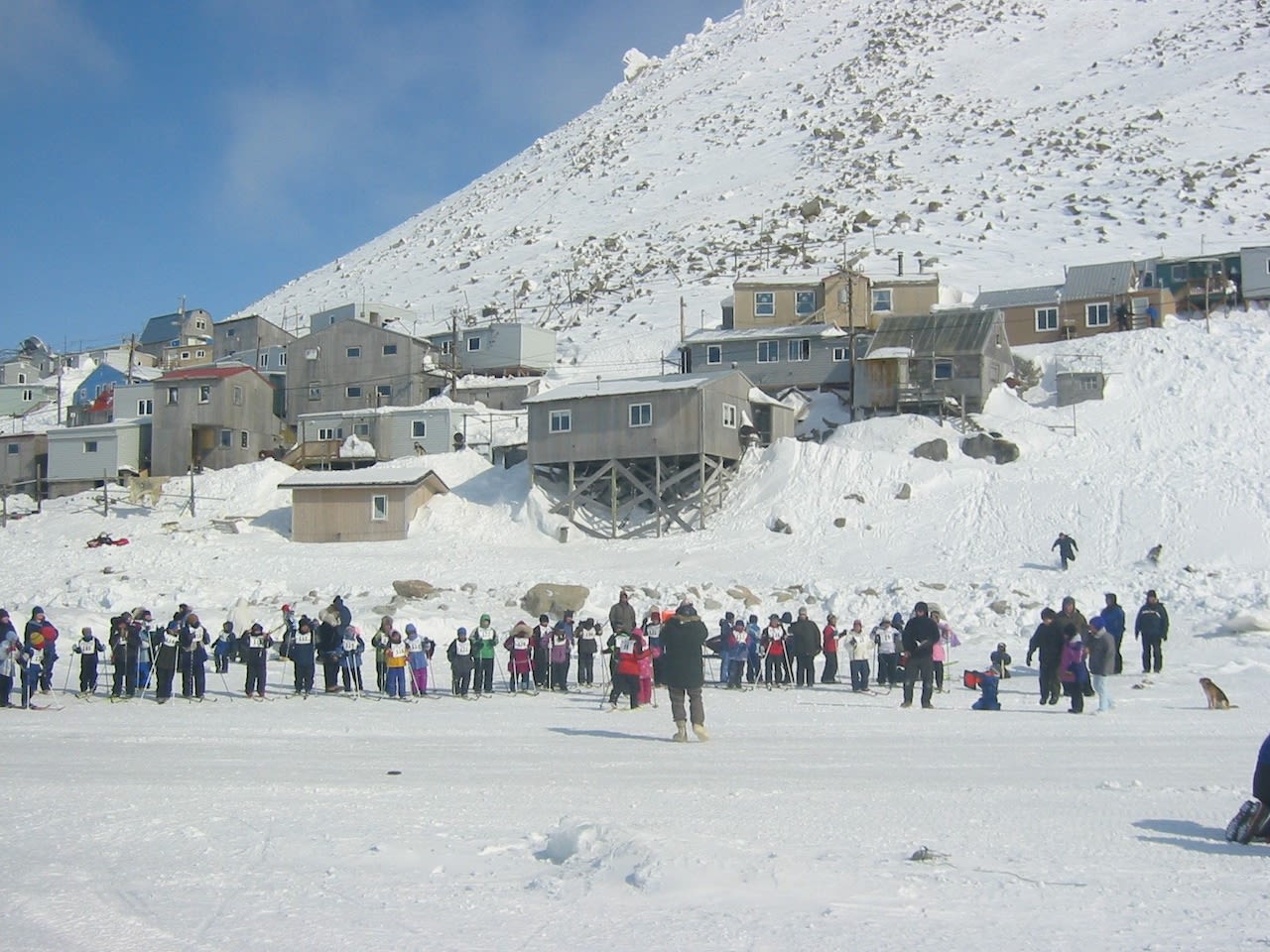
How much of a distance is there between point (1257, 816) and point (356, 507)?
38429 mm

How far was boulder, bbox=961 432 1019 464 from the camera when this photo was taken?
137 feet

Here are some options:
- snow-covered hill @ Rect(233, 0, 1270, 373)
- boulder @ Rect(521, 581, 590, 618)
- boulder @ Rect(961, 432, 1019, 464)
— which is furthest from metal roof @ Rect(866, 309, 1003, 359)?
boulder @ Rect(521, 581, 590, 618)

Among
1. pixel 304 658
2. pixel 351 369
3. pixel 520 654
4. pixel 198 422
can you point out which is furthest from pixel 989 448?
pixel 198 422

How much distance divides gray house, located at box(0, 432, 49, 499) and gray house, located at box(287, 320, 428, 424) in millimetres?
12225

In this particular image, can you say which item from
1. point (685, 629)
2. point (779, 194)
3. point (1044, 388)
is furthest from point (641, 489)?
point (779, 194)

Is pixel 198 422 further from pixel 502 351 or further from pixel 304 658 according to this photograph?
pixel 304 658

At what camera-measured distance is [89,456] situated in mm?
57219

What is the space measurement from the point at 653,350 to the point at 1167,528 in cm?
3671

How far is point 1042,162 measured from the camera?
97.8m

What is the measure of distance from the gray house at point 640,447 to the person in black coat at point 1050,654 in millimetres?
24567

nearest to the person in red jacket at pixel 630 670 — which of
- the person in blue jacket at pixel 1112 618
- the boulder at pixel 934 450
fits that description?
the person in blue jacket at pixel 1112 618

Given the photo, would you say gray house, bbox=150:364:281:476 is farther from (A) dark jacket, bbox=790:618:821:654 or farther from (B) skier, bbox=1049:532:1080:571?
(A) dark jacket, bbox=790:618:821:654

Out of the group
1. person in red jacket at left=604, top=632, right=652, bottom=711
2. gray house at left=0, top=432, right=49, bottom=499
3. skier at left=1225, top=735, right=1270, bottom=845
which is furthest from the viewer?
gray house at left=0, top=432, right=49, bottom=499

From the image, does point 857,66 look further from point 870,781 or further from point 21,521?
point 870,781
